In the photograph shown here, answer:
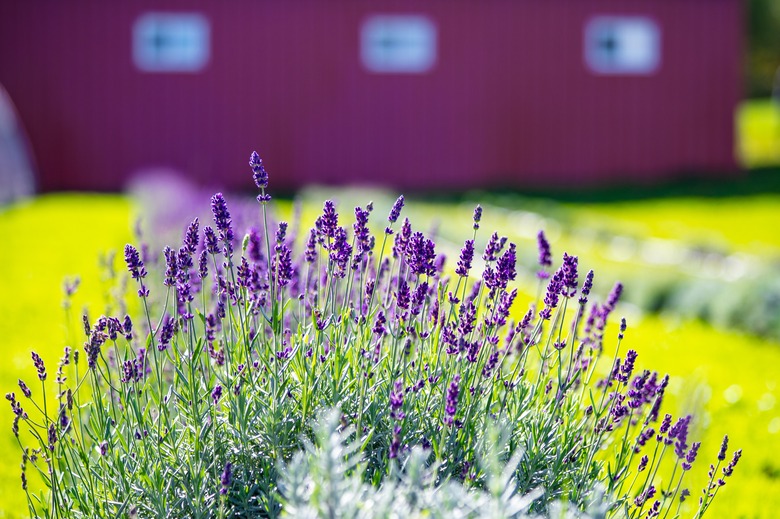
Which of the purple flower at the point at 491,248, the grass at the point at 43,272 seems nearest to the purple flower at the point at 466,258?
the purple flower at the point at 491,248

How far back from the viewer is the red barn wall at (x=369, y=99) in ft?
55.1

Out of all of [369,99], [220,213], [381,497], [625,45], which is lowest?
[381,497]

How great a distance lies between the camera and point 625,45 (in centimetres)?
1877

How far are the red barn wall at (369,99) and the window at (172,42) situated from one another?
17cm

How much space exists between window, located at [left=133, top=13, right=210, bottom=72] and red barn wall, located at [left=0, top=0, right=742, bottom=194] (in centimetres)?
17

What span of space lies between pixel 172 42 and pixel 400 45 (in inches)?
164

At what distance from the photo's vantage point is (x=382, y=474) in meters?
2.42

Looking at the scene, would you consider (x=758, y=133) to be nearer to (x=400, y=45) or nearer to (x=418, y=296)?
(x=400, y=45)

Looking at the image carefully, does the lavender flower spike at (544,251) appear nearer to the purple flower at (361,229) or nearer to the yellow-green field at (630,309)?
the purple flower at (361,229)

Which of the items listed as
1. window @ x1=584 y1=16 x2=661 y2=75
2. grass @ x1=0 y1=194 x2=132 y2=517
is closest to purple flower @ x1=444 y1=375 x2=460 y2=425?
grass @ x1=0 y1=194 x2=132 y2=517

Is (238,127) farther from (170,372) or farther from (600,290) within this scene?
(170,372)

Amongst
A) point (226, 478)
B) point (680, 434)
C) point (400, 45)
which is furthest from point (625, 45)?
point (226, 478)

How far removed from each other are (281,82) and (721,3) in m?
8.84

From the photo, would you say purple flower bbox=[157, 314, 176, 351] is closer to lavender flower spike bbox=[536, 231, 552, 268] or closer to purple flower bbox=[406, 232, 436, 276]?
purple flower bbox=[406, 232, 436, 276]
